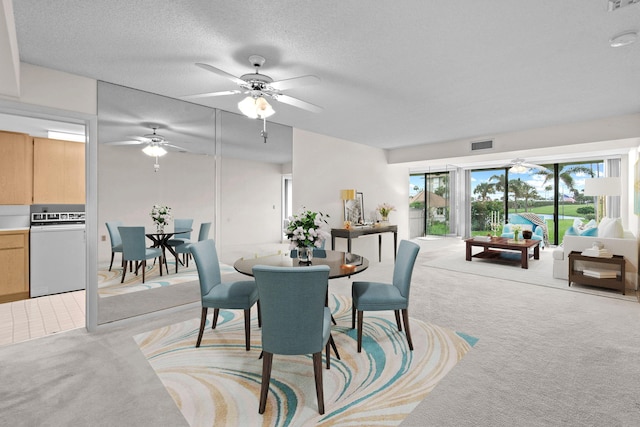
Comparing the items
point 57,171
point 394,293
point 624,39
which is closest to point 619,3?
point 624,39

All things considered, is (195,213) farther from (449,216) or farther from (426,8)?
(449,216)

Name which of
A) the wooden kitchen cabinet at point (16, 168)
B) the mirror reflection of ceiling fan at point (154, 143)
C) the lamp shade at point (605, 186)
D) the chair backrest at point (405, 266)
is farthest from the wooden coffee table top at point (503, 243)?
the wooden kitchen cabinet at point (16, 168)

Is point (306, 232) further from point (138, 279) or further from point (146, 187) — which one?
point (138, 279)

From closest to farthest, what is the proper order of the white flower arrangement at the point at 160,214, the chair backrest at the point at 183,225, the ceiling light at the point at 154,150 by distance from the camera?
the ceiling light at the point at 154,150, the white flower arrangement at the point at 160,214, the chair backrest at the point at 183,225

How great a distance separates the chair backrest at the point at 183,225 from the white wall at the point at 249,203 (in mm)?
436

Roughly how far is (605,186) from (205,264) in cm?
650

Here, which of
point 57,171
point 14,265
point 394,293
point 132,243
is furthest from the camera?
point 57,171

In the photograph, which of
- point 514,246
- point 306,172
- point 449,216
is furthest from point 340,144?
point 449,216

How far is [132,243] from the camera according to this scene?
3418mm

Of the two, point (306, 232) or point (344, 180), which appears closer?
→ point (306, 232)

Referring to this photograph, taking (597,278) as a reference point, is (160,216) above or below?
above

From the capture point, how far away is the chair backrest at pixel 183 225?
379cm

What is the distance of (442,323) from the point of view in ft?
10.6

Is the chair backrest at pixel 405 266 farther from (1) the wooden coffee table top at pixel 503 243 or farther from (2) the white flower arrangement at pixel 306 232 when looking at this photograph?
(1) the wooden coffee table top at pixel 503 243
